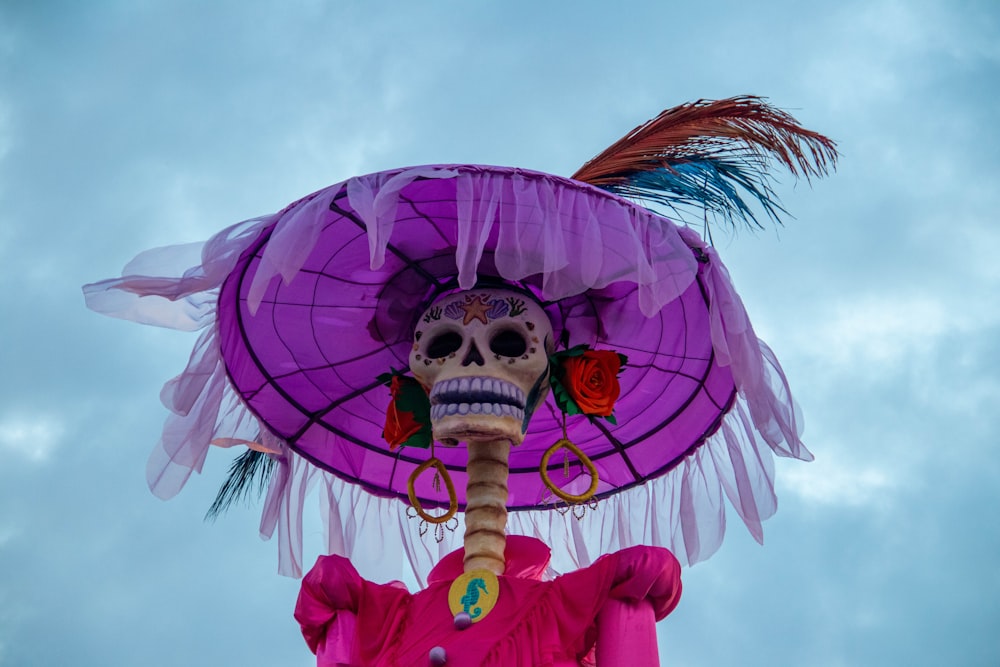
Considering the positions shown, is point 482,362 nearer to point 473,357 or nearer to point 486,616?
point 473,357

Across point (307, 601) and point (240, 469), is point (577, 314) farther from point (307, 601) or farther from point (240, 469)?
point (240, 469)

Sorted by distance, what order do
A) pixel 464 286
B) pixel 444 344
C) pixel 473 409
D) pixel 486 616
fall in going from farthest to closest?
pixel 444 344
pixel 473 409
pixel 486 616
pixel 464 286

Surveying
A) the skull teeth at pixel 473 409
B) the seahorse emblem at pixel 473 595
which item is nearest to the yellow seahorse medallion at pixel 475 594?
the seahorse emblem at pixel 473 595

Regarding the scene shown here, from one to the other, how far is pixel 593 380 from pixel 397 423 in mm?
926

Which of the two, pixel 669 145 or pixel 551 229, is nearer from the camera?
pixel 551 229

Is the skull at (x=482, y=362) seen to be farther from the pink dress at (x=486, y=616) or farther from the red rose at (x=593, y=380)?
the pink dress at (x=486, y=616)

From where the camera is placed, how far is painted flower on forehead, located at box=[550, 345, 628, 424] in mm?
5582

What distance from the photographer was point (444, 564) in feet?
18.7

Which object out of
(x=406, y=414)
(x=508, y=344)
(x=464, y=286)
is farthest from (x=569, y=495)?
(x=464, y=286)

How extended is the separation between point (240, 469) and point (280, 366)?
132cm

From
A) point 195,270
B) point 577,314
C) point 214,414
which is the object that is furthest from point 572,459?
point 195,270

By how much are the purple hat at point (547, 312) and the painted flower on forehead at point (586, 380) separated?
1.10 feet

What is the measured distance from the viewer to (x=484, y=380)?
5430 millimetres

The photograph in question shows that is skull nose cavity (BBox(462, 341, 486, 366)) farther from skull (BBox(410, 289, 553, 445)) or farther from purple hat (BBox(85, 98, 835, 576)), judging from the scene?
purple hat (BBox(85, 98, 835, 576))
